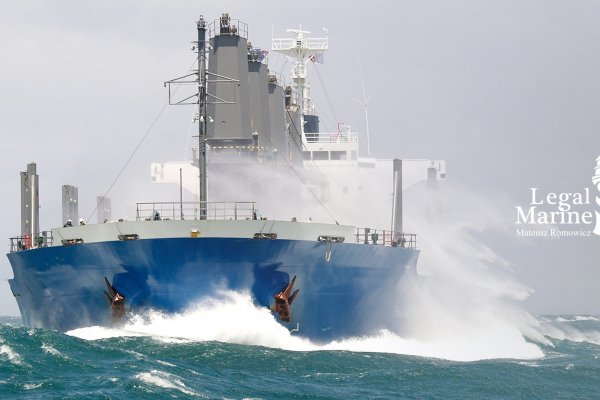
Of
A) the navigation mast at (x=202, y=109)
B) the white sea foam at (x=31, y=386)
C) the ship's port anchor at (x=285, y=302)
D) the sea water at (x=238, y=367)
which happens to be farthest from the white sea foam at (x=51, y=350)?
the navigation mast at (x=202, y=109)

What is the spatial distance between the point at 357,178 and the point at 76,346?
34.4 metres

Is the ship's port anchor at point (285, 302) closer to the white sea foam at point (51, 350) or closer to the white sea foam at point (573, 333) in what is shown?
the white sea foam at point (51, 350)

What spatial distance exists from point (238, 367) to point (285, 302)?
5.71m

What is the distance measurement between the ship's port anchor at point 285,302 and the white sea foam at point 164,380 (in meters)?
8.94

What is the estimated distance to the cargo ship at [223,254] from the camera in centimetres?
3909

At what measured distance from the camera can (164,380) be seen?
30484 millimetres

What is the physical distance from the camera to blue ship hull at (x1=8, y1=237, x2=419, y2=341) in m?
39.0

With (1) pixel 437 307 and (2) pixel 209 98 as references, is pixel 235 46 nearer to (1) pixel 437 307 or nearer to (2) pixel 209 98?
(2) pixel 209 98

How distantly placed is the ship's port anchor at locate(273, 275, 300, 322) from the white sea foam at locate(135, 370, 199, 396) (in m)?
8.94

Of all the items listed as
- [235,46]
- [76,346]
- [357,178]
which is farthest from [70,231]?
[357,178]

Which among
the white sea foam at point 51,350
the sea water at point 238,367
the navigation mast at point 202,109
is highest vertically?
the navigation mast at point 202,109

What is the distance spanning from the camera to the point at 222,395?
1169 inches

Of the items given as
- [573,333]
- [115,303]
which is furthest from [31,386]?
[573,333]

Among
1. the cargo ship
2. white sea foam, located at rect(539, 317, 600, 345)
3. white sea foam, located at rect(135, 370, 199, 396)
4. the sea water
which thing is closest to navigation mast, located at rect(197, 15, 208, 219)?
the cargo ship
